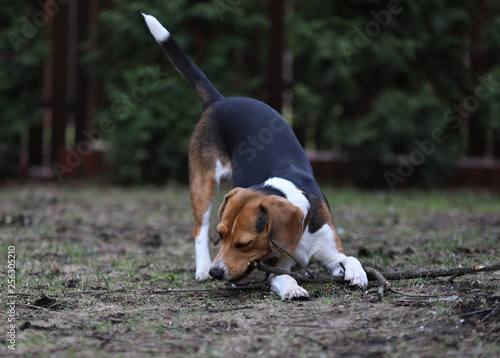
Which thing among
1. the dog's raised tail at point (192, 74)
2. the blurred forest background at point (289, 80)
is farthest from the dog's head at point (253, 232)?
the blurred forest background at point (289, 80)

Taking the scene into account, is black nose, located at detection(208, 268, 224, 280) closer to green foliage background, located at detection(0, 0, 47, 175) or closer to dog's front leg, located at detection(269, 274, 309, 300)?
dog's front leg, located at detection(269, 274, 309, 300)

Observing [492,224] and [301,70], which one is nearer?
[492,224]

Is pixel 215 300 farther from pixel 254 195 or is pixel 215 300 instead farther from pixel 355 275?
pixel 355 275

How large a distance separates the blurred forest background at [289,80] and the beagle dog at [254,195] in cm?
440

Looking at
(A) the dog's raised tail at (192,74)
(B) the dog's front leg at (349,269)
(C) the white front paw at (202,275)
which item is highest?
(A) the dog's raised tail at (192,74)

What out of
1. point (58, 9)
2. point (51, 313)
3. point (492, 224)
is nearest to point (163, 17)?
point (58, 9)

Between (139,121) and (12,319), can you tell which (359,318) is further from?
(139,121)

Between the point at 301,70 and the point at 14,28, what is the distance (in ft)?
15.6

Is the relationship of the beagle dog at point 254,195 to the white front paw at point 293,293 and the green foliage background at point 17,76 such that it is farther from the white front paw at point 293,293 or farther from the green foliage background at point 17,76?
the green foliage background at point 17,76

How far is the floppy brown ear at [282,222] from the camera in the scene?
3.29 meters

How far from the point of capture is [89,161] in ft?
34.0

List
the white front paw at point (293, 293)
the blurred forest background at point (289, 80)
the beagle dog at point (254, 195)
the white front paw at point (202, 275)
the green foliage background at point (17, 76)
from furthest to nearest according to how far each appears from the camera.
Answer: the green foliage background at point (17, 76) → the blurred forest background at point (289, 80) → the white front paw at point (202, 275) → the beagle dog at point (254, 195) → the white front paw at point (293, 293)

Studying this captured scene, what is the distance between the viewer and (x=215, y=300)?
3338 mm

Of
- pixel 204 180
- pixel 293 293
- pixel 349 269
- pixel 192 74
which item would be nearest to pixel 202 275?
pixel 204 180
